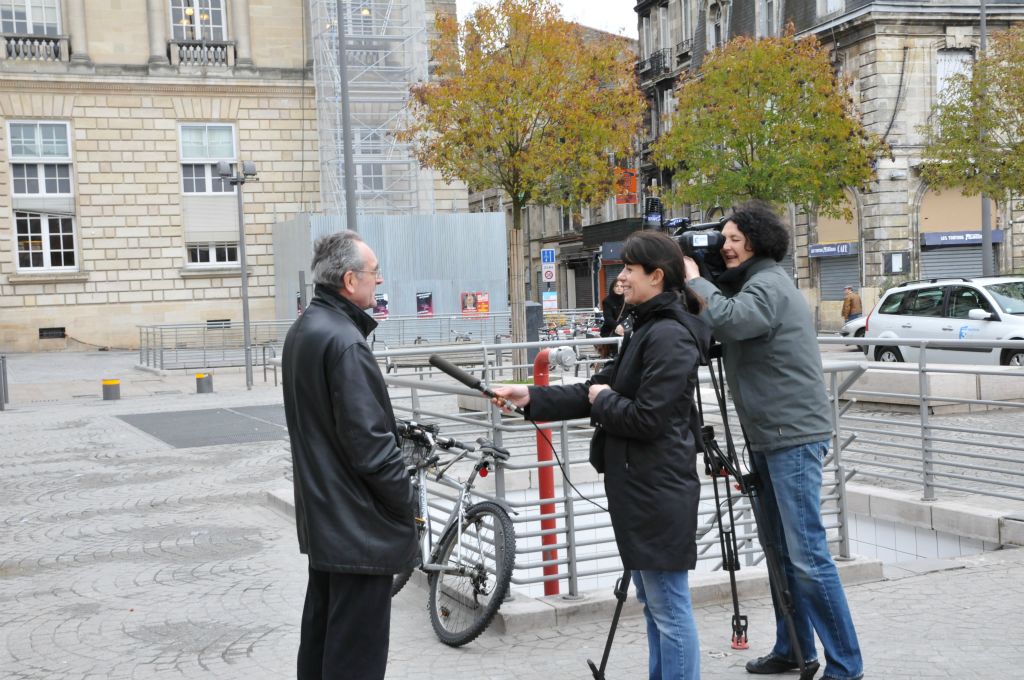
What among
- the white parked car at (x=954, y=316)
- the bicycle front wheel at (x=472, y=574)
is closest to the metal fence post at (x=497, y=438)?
the bicycle front wheel at (x=472, y=574)

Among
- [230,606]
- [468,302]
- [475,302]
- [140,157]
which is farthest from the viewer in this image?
[140,157]

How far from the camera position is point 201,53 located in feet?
129

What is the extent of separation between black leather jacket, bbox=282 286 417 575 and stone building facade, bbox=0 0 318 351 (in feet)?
115

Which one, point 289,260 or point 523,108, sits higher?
point 523,108

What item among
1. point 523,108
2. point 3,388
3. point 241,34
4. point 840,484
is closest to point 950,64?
point 523,108

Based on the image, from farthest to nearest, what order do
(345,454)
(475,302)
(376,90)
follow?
(376,90) < (475,302) < (345,454)

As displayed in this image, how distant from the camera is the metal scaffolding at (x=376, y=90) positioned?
36219 millimetres

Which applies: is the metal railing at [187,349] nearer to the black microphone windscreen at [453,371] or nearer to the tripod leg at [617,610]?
the tripod leg at [617,610]

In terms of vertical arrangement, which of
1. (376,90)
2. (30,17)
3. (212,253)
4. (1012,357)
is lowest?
(1012,357)

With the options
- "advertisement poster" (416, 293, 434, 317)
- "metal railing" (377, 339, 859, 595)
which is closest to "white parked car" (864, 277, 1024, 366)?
"metal railing" (377, 339, 859, 595)

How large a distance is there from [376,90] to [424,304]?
22.9 feet

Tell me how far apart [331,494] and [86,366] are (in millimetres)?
28908

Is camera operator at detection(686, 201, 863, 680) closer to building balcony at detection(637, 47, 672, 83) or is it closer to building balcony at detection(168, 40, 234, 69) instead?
building balcony at detection(168, 40, 234, 69)

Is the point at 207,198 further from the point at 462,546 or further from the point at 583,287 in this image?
the point at 462,546
